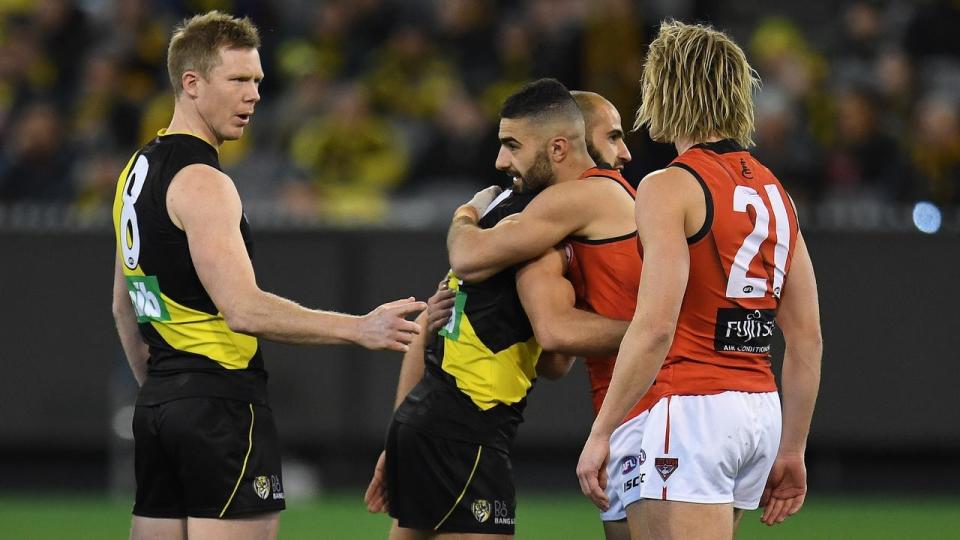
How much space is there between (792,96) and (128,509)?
674 centimetres

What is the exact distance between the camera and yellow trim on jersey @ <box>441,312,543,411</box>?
217 inches

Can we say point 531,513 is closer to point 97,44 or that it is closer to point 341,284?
point 341,284

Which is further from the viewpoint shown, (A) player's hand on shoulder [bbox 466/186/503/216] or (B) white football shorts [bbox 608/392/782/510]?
(A) player's hand on shoulder [bbox 466/186/503/216]

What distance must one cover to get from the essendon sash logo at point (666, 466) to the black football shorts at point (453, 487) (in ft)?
3.15

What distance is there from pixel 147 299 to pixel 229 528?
35.0 inches

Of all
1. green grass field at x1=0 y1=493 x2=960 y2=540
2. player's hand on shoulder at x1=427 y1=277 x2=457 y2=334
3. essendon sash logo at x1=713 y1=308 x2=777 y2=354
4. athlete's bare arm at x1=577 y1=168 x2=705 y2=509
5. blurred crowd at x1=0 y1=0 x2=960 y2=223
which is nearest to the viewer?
athlete's bare arm at x1=577 y1=168 x2=705 y2=509

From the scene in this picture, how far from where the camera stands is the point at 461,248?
5461mm

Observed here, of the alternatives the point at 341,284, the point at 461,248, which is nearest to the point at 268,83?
the point at 341,284

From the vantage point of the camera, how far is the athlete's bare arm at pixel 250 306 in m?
4.83

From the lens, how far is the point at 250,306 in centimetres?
484

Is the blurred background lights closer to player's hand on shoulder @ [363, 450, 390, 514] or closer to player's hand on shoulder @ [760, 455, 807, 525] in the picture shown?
player's hand on shoulder @ [760, 455, 807, 525]

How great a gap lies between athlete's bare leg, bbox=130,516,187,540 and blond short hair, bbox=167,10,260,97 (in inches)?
62.5

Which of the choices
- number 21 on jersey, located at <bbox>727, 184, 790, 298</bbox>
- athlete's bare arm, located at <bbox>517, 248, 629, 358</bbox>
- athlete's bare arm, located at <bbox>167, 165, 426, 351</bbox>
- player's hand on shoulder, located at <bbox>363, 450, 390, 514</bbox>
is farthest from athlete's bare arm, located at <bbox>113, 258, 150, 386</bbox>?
number 21 on jersey, located at <bbox>727, 184, 790, 298</bbox>

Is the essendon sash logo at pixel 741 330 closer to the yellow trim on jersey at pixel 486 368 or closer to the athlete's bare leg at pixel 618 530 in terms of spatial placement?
the athlete's bare leg at pixel 618 530
